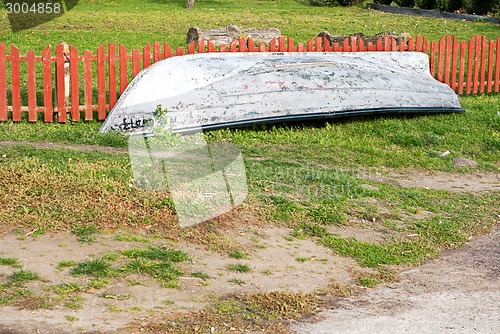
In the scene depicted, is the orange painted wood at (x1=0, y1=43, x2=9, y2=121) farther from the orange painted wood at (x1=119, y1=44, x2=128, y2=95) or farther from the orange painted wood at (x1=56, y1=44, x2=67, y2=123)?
the orange painted wood at (x1=119, y1=44, x2=128, y2=95)

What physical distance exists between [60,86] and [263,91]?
281cm

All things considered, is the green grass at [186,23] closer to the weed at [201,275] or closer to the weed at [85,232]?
the weed at [85,232]

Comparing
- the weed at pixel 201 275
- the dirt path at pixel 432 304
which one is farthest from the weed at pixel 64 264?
the dirt path at pixel 432 304

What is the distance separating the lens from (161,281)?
17.9ft

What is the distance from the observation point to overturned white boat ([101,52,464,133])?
31.6ft

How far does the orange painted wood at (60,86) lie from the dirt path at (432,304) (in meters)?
6.05

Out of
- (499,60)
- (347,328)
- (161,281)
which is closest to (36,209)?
(161,281)

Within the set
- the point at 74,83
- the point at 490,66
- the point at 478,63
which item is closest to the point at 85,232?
the point at 74,83

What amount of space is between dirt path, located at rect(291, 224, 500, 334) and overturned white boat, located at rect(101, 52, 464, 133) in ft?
13.8

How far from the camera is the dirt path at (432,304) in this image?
4.94 m

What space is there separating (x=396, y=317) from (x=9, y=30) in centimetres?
1665

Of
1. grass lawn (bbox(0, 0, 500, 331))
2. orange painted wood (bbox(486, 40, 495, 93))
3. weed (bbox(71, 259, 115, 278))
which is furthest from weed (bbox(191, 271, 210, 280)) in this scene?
orange painted wood (bbox(486, 40, 495, 93))

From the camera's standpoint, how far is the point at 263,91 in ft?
33.2

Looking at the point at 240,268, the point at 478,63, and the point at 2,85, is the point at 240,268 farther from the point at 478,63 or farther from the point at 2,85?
the point at 478,63
